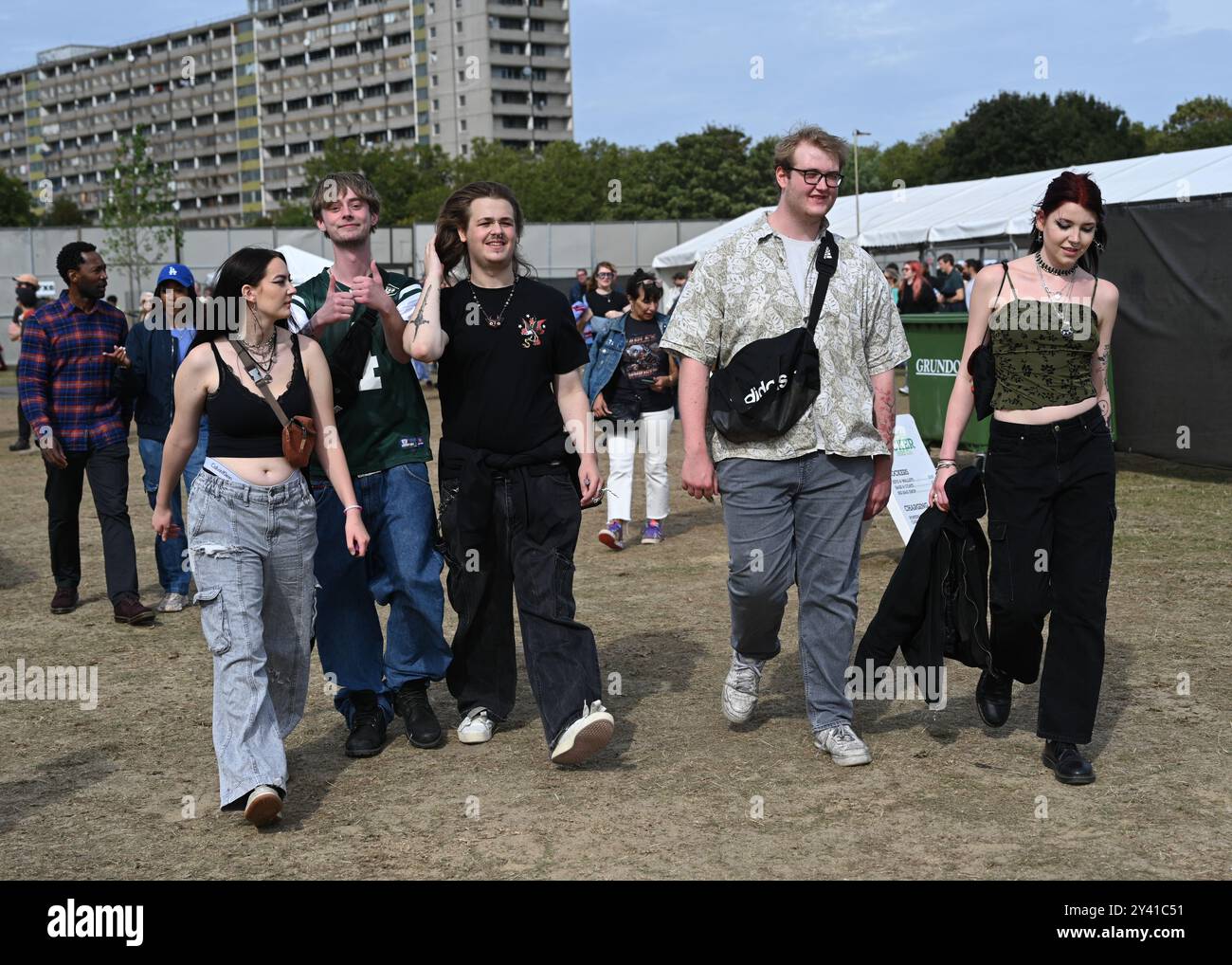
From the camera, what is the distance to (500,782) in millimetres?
5043

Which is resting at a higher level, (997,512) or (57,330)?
(57,330)

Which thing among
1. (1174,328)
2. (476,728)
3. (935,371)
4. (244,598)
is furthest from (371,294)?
(935,371)

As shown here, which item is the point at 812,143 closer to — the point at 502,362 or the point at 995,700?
the point at 502,362

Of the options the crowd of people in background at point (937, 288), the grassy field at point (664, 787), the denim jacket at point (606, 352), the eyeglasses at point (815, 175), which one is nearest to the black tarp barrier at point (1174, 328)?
the denim jacket at point (606, 352)

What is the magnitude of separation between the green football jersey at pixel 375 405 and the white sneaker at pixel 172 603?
356 centimetres

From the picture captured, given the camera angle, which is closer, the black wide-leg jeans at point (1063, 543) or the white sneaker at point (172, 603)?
the black wide-leg jeans at point (1063, 543)

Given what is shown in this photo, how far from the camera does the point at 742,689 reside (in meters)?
5.51

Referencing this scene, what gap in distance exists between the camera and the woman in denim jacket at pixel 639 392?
413 inches

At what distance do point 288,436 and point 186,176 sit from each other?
177 meters

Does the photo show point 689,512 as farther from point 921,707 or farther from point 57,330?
point 921,707

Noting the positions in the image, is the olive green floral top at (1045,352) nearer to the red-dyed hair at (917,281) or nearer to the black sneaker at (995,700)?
the black sneaker at (995,700)

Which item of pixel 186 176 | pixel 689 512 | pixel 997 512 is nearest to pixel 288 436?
pixel 997 512

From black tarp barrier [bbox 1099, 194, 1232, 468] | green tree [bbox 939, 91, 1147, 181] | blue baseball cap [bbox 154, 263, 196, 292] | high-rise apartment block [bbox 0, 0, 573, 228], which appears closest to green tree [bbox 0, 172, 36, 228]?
high-rise apartment block [bbox 0, 0, 573, 228]

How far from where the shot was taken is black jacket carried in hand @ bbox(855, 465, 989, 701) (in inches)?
207
